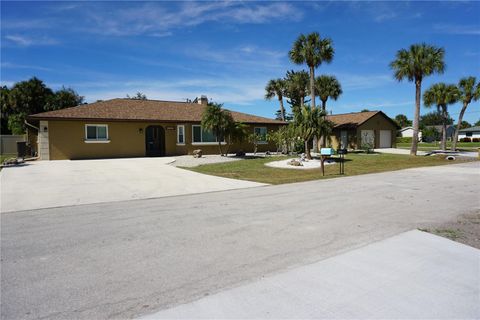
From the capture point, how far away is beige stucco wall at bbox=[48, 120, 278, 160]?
19.5 m

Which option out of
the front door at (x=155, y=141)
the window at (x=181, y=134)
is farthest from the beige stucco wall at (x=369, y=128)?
the front door at (x=155, y=141)

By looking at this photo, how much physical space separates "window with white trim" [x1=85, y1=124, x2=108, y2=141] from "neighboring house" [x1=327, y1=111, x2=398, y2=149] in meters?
23.7

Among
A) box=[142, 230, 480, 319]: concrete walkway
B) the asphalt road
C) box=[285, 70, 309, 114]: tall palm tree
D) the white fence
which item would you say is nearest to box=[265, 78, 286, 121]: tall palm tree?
box=[285, 70, 309, 114]: tall palm tree

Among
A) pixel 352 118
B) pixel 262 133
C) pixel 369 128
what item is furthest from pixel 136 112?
pixel 369 128

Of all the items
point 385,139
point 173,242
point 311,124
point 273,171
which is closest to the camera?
point 173,242

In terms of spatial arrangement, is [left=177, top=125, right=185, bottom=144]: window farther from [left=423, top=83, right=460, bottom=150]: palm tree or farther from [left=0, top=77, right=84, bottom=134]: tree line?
[left=423, top=83, right=460, bottom=150]: palm tree

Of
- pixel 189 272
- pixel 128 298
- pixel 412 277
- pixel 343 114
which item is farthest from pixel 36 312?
pixel 343 114

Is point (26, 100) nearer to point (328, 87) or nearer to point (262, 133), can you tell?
point (262, 133)

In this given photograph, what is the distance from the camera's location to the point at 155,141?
76.6 ft

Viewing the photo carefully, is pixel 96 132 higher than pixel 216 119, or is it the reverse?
pixel 216 119

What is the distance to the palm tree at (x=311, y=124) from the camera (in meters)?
18.4

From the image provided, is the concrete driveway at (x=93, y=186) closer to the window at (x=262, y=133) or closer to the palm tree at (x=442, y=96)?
the window at (x=262, y=133)

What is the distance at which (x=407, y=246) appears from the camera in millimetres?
4660

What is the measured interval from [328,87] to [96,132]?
2232cm
